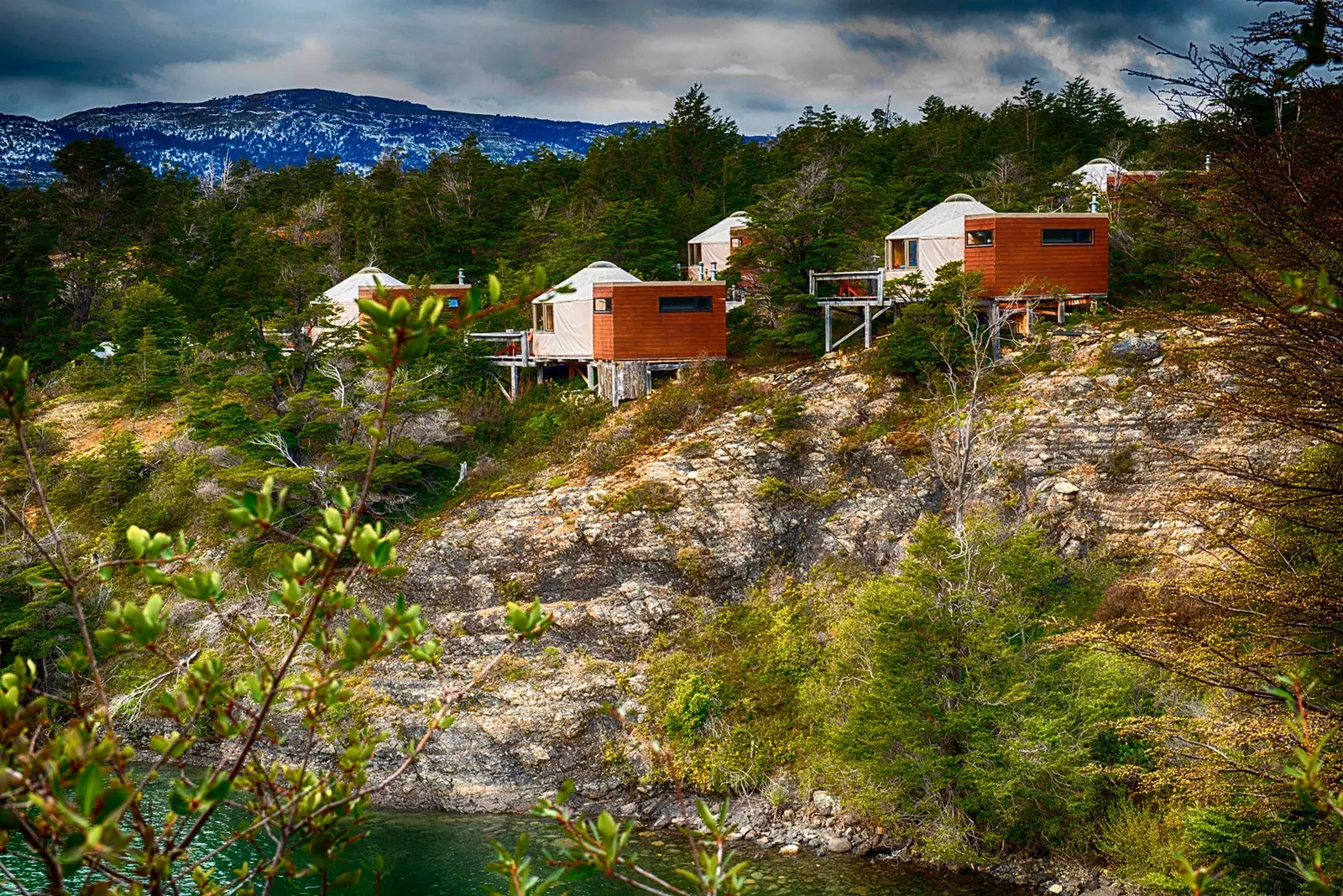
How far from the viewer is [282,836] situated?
3.74 m

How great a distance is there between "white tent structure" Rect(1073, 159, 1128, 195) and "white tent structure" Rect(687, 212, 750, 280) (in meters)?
12.0

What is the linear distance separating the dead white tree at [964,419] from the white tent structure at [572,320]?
965 centimetres

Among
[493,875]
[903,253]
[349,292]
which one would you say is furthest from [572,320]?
[493,875]

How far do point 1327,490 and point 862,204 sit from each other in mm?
30949

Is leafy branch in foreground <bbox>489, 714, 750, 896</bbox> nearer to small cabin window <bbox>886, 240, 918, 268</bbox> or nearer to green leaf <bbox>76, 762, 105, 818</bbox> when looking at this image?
green leaf <bbox>76, 762, 105, 818</bbox>

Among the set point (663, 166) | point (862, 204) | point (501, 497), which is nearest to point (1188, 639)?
point (501, 497)

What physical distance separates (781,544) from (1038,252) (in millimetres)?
11180

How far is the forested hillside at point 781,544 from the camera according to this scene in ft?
29.4

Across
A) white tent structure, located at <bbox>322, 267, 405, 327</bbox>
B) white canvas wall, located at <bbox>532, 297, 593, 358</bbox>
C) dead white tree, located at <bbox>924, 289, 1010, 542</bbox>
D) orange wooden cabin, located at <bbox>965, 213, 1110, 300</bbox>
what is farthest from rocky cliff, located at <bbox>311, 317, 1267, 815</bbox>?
white tent structure, located at <bbox>322, 267, 405, 327</bbox>

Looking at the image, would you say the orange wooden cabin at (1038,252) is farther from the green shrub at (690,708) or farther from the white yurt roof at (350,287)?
the white yurt roof at (350,287)

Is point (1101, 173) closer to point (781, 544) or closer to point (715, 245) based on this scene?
point (715, 245)

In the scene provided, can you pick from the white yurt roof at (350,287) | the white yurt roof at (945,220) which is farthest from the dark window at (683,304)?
the white yurt roof at (350,287)

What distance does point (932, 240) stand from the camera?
104 ft

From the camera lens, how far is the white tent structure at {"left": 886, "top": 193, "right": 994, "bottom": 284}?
31.4 m
